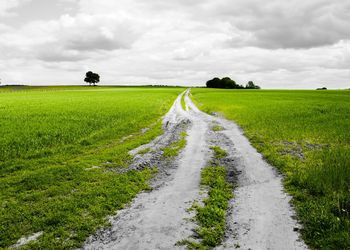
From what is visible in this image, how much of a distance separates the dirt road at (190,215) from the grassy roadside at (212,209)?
22cm

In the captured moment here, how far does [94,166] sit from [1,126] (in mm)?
13593

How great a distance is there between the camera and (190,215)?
8.38 m

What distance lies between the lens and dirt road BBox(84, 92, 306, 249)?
23.2 ft

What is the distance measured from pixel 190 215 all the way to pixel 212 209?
0.70 m

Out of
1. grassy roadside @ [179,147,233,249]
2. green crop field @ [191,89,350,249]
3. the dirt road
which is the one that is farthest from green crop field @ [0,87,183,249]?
green crop field @ [191,89,350,249]

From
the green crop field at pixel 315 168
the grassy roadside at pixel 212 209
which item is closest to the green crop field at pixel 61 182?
the grassy roadside at pixel 212 209

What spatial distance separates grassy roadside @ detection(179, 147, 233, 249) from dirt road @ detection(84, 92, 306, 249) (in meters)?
0.22

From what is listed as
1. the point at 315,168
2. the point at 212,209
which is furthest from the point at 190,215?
the point at 315,168

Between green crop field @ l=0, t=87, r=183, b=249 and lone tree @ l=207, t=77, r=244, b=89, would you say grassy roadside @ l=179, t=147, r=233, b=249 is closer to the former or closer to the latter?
green crop field @ l=0, t=87, r=183, b=249

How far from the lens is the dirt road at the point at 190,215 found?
7.09 meters

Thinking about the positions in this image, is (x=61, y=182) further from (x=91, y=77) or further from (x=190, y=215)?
(x=91, y=77)

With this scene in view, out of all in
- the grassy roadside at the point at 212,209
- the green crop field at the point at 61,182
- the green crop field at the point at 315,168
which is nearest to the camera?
the grassy roadside at the point at 212,209

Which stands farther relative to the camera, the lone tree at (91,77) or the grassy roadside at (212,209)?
the lone tree at (91,77)

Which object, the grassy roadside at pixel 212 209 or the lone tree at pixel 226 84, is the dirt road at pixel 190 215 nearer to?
the grassy roadside at pixel 212 209
